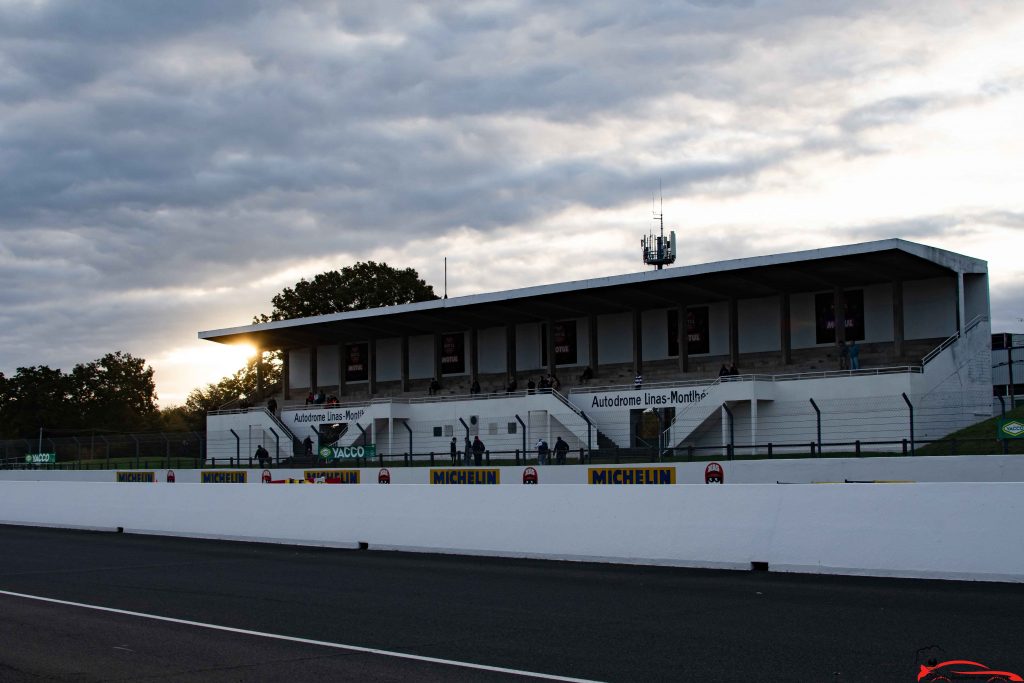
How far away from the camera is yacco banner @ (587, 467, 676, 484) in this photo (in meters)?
29.2

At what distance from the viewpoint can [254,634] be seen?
33.6 feet

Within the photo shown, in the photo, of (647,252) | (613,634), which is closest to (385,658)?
(613,634)

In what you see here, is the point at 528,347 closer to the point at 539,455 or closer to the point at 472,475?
the point at 539,455

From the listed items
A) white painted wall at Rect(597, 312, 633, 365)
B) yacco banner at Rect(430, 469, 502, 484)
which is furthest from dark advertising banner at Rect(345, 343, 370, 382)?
yacco banner at Rect(430, 469, 502, 484)

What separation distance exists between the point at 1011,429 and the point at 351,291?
62391 millimetres

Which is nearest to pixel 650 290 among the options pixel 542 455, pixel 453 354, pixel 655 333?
pixel 655 333

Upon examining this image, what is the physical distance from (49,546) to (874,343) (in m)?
32.5

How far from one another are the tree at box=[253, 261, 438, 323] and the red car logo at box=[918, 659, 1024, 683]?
75884 mm

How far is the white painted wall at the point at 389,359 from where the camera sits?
59.9m

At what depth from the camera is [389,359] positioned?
60438 mm

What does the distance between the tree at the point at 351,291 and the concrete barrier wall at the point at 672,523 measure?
195ft

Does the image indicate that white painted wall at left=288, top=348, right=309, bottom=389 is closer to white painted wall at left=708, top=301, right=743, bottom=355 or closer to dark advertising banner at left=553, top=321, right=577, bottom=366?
dark advertising banner at left=553, top=321, right=577, bottom=366

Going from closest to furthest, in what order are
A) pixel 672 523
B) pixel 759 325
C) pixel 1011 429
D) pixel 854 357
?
pixel 672 523, pixel 1011 429, pixel 854 357, pixel 759 325

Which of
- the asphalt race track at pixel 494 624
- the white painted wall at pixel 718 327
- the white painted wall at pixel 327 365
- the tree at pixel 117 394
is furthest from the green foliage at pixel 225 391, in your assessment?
the asphalt race track at pixel 494 624
